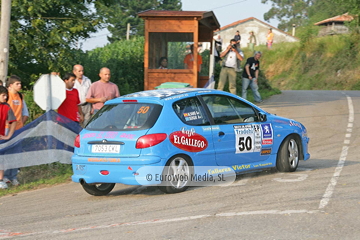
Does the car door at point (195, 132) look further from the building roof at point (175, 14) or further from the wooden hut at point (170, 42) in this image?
the wooden hut at point (170, 42)

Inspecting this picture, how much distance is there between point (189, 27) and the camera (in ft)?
64.3

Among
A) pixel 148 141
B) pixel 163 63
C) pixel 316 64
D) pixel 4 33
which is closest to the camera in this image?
pixel 148 141

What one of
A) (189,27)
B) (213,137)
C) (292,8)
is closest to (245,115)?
(213,137)

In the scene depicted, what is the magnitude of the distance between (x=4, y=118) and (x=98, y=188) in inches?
84.0

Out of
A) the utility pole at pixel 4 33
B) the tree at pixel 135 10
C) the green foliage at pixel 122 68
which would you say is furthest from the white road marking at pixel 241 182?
the tree at pixel 135 10

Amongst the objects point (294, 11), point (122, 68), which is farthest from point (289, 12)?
point (122, 68)

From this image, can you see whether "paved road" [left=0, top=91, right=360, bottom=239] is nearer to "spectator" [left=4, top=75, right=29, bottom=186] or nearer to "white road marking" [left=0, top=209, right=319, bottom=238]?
"white road marking" [left=0, top=209, right=319, bottom=238]

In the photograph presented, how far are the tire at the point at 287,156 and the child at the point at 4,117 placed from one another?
4.45 m

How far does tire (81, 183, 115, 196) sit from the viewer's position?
9.40 metres

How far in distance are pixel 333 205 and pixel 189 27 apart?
502 inches

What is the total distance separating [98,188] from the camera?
9.52m

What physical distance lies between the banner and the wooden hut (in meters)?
8.18

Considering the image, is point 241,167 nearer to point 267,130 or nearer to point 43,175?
point 267,130

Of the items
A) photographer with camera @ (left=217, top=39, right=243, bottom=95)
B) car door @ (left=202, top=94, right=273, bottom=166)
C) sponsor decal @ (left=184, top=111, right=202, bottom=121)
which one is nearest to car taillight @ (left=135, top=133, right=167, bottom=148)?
sponsor decal @ (left=184, top=111, right=202, bottom=121)
